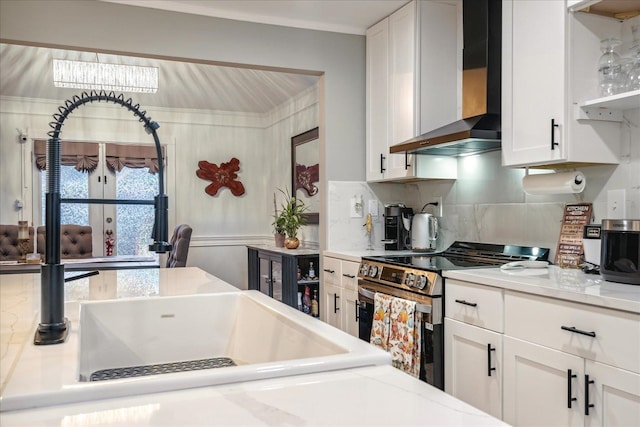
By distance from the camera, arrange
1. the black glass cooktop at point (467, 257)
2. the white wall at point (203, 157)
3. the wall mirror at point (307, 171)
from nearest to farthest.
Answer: the black glass cooktop at point (467, 257) → the wall mirror at point (307, 171) → the white wall at point (203, 157)

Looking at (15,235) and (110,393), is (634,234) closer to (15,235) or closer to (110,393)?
(110,393)

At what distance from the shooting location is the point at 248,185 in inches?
265

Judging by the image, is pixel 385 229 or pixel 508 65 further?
pixel 385 229

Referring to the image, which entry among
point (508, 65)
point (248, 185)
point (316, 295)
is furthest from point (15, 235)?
point (508, 65)

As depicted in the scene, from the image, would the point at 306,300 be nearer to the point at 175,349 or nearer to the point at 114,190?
the point at 175,349

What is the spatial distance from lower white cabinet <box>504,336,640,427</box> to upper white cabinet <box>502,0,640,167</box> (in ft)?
2.89

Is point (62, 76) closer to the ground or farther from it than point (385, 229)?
farther from it

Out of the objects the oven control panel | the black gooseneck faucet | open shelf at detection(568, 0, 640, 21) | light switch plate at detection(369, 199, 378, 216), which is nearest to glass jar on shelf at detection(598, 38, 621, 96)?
open shelf at detection(568, 0, 640, 21)

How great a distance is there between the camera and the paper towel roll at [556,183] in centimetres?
237

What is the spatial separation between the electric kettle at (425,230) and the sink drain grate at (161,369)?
2.23 meters

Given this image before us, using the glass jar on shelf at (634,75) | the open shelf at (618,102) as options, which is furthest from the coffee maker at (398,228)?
the glass jar on shelf at (634,75)

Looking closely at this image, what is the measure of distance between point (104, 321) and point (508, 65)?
2191mm

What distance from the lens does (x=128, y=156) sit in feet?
20.6

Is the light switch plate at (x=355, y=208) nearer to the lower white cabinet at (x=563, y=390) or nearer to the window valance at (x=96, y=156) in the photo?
the lower white cabinet at (x=563, y=390)
